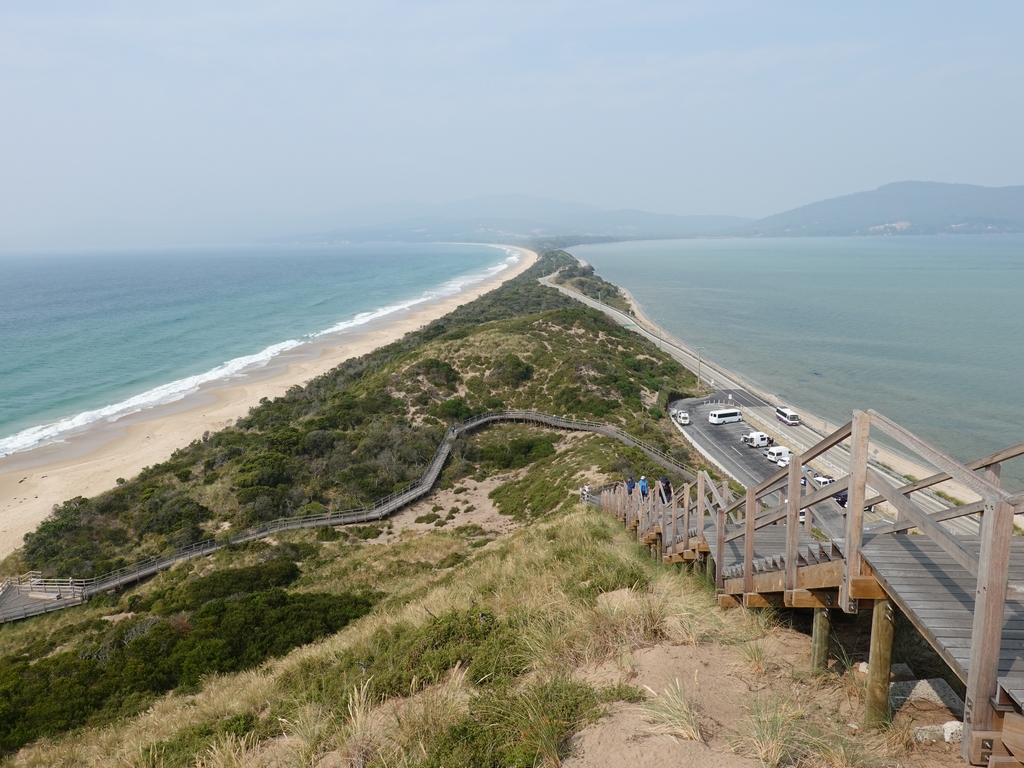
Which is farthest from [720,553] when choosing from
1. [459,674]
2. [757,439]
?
[757,439]

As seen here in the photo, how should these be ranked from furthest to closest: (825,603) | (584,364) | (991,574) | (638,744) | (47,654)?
1. (584,364)
2. (47,654)
3. (825,603)
4. (638,744)
5. (991,574)

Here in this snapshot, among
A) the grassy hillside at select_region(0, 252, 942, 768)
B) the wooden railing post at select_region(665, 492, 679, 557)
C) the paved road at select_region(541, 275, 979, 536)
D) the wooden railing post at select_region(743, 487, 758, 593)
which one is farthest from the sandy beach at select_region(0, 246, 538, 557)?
the paved road at select_region(541, 275, 979, 536)

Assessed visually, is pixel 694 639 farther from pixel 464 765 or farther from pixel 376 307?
pixel 376 307

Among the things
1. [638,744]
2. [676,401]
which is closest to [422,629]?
[638,744]

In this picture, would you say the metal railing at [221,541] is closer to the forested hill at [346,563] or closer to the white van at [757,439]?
the forested hill at [346,563]

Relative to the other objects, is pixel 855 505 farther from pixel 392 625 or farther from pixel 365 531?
pixel 365 531

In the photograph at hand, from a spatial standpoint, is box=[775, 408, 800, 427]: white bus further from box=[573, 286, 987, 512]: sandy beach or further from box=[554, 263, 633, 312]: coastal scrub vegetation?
box=[554, 263, 633, 312]: coastal scrub vegetation
